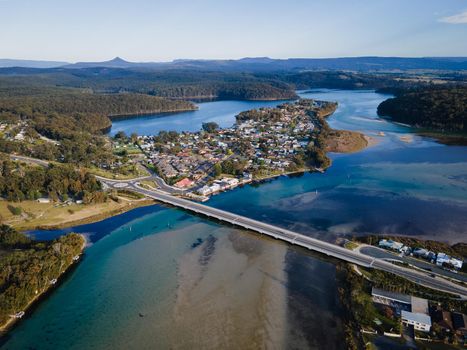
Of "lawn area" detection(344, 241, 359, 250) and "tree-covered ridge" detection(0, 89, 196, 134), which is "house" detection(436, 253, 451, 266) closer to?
"lawn area" detection(344, 241, 359, 250)

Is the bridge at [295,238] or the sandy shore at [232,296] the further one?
the bridge at [295,238]

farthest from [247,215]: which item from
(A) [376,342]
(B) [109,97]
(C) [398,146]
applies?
(B) [109,97]

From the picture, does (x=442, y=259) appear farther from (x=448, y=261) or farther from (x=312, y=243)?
(x=312, y=243)

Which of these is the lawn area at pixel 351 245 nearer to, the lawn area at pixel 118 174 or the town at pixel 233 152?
the town at pixel 233 152

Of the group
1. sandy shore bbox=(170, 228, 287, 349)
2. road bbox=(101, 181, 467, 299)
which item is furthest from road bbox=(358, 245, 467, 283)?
sandy shore bbox=(170, 228, 287, 349)

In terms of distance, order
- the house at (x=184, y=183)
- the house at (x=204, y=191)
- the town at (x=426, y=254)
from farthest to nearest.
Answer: the house at (x=184, y=183) → the house at (x=204, y=191) → the town at (x=426, y=254)

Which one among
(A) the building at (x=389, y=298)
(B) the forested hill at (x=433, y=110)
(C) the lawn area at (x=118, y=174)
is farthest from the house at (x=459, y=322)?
(B) the forested hill at (x=433, y=110)
